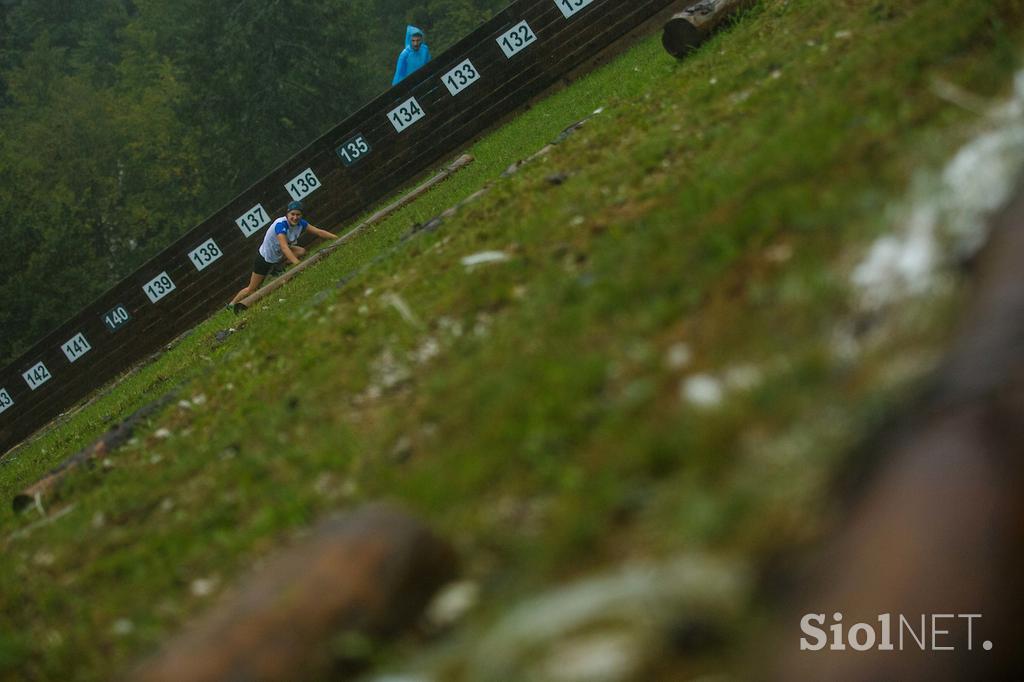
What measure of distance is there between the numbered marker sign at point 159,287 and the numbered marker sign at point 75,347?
2.24 m

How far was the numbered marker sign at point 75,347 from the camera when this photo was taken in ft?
90.2

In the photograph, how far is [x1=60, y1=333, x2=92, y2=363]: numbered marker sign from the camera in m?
27.5

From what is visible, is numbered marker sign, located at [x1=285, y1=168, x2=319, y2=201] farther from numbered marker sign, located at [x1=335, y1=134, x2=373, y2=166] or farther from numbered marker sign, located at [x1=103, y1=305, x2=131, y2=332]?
numbered marker sign, located at [x1=103, y1=305, x2=131, y2=332]

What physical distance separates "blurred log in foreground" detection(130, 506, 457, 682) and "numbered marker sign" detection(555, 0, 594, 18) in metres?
20.0

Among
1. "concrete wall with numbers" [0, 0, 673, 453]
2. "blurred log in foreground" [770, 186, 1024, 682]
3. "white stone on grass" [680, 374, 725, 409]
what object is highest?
"concrete wall with numbers" [0, 0, 673, 453]

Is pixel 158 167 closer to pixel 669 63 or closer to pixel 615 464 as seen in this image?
pixel 669 63

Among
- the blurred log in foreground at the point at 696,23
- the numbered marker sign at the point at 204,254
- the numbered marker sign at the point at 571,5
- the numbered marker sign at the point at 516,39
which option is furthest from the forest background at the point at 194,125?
the blurred log in foreground at the point at 696,23

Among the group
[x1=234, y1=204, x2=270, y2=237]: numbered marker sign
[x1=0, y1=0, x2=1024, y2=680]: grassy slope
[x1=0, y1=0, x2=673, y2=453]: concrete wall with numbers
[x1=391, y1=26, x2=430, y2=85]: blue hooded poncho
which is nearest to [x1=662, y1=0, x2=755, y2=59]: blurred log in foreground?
[x1=0, y1=0, x2=1024, y2=680]: grassy slope

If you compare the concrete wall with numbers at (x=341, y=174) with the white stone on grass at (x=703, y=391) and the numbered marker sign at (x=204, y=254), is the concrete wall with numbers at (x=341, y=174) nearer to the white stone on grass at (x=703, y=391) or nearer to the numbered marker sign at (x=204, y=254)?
the numbered marker sign at (x=204, y=254)

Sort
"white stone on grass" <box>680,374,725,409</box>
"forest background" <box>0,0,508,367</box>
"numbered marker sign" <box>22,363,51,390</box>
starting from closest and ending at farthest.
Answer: "white stone on grass" <box>680,374,725,409</box> < "numbered marker sign" <box>22,363,51,390</box> < "forest background" <box>0,0,508,367</box>

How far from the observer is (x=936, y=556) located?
3.36 meters

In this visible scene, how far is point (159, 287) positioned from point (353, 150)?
581 centimetres

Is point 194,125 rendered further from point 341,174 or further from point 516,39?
point 516,39

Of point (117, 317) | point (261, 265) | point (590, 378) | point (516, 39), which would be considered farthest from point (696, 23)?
point (117, 317)
